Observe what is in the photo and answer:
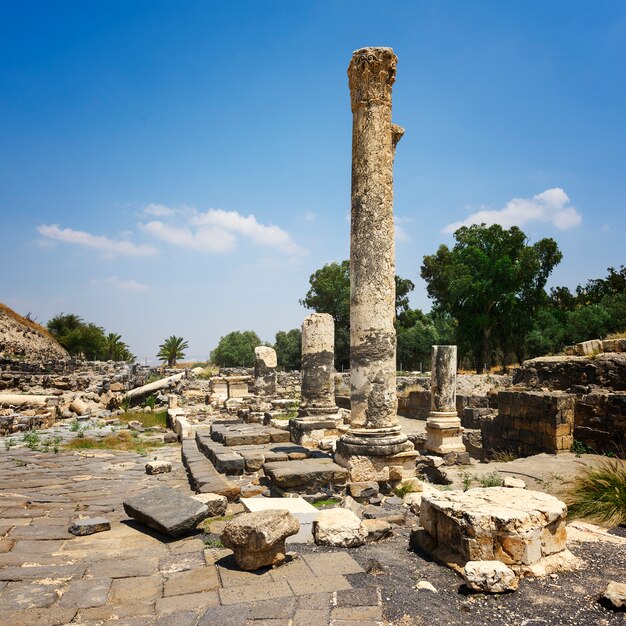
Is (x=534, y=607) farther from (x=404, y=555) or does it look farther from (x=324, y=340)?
(x=324, y=340)

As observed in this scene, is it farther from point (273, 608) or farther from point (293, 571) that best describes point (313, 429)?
point (273, 608)

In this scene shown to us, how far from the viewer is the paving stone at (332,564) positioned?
421cm

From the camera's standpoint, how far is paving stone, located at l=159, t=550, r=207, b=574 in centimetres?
445

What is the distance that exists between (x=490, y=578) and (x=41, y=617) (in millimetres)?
3162

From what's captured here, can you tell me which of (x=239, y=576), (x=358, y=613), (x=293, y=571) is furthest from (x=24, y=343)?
(x=358, y=613)

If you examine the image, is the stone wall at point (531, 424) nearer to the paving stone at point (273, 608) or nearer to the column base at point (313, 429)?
the column base at point (313, 429)

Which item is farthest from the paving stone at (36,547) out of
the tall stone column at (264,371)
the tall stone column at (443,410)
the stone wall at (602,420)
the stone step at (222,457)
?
the tall stone column at (264,371)

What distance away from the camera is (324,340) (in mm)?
12914

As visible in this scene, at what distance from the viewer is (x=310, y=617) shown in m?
3.43

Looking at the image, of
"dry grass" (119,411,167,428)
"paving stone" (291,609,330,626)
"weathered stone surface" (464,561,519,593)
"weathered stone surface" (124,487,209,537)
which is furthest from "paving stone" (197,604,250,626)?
"dry grass" (119,411,167,428)

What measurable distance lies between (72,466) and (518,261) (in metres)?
35.3

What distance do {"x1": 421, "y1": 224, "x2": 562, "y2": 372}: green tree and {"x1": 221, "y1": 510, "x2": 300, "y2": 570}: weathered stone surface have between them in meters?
33.8

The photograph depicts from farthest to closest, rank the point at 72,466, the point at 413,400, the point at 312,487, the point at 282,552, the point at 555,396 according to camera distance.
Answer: the point at 413,400, the point at 555,396, the point at 72,466, the point at 312,487, the point at 282,552

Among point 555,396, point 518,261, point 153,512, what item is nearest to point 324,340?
point 555,396
